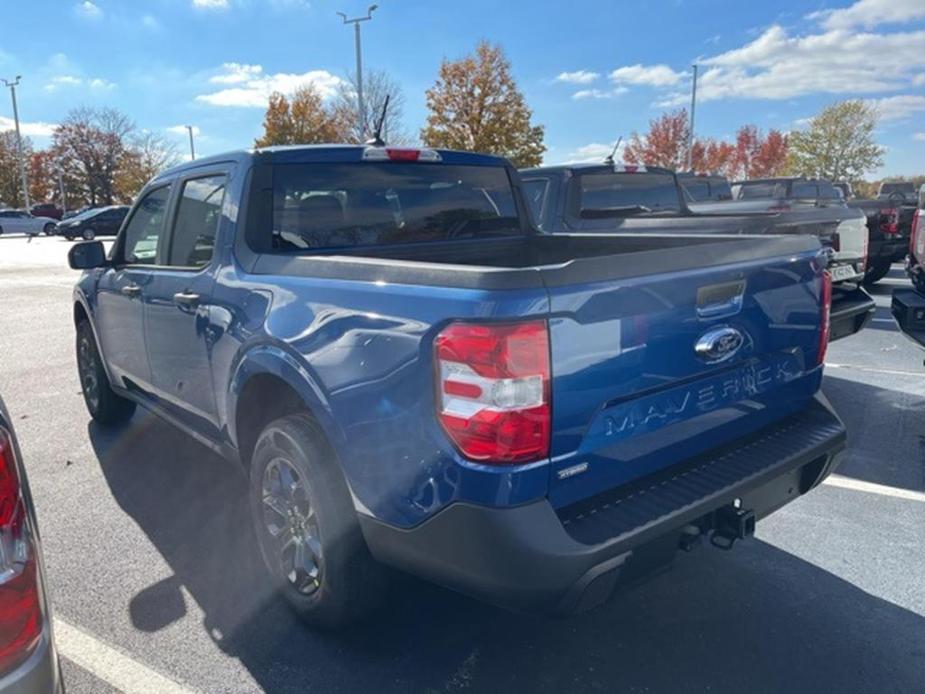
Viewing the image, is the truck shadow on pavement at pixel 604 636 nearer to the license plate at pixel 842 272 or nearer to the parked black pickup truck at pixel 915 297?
the parked black pickup truck at pixel 915 297

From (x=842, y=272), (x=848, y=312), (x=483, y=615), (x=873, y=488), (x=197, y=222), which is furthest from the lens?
(x=842, y=272)

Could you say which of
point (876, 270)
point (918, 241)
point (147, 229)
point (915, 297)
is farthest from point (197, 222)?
point (876, 270)

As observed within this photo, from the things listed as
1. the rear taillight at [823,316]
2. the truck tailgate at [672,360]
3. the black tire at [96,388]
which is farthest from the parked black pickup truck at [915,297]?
the black tire at [96,388]

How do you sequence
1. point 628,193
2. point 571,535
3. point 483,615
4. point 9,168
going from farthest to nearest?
1. point 9,168
2. point 628,193
3. point 483,615
4. point 571,535

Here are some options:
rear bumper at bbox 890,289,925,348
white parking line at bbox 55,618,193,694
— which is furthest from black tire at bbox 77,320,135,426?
rear bumper at bbox 890,289,925,348

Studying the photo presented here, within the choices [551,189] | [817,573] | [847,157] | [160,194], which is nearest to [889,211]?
[551,189]

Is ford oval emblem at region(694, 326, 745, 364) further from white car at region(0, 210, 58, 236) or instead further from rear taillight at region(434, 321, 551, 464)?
white car at region(0, 210, 58, 236)

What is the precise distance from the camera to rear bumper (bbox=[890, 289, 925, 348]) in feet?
16.1

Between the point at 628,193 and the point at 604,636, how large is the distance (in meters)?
5.38

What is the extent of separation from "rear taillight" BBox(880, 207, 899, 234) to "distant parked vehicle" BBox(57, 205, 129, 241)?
34172 mm

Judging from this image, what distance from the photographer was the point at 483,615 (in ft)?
9.65

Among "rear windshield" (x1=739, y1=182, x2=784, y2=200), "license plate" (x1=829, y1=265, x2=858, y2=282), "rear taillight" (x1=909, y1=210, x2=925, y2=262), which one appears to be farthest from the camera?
"rear windshield" (x1=739, y1=182, x2=784, y2=200)

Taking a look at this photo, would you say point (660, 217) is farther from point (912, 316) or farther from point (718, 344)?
point (718, 344)

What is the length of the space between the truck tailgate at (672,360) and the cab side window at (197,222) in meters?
2.10
